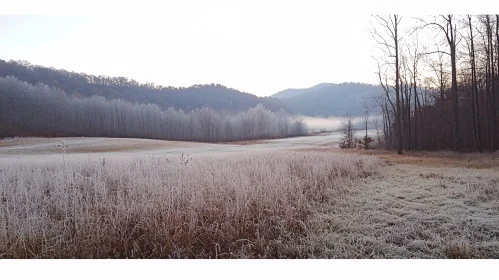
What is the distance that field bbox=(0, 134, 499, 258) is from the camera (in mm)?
2156

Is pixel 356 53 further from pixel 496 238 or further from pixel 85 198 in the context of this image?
pixel 85 198

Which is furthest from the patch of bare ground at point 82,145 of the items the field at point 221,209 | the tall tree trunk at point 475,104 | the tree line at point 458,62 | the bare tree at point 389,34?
the tall tree trunk at point 475,104

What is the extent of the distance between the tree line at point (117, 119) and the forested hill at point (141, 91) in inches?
2.9

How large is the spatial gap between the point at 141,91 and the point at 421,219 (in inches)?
149

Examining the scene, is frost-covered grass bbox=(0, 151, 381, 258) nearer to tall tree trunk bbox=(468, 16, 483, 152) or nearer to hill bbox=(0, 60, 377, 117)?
hill bbox=(0, 60, 377, 117)

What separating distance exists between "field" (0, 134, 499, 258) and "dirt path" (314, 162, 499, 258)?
1 cm

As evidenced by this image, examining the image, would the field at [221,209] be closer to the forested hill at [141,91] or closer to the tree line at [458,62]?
the forested hill at [141,91]

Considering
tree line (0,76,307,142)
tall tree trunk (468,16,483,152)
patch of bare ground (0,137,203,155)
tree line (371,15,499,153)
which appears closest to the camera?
patch of bare ground (0,137,203,155)

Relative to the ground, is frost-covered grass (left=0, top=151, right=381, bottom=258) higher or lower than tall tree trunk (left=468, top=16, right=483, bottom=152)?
lower

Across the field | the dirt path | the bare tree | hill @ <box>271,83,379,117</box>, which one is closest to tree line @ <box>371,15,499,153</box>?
the bare tree

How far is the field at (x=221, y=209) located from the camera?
2.16 m

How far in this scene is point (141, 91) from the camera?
385 cm

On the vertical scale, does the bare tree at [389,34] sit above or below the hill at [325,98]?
above
